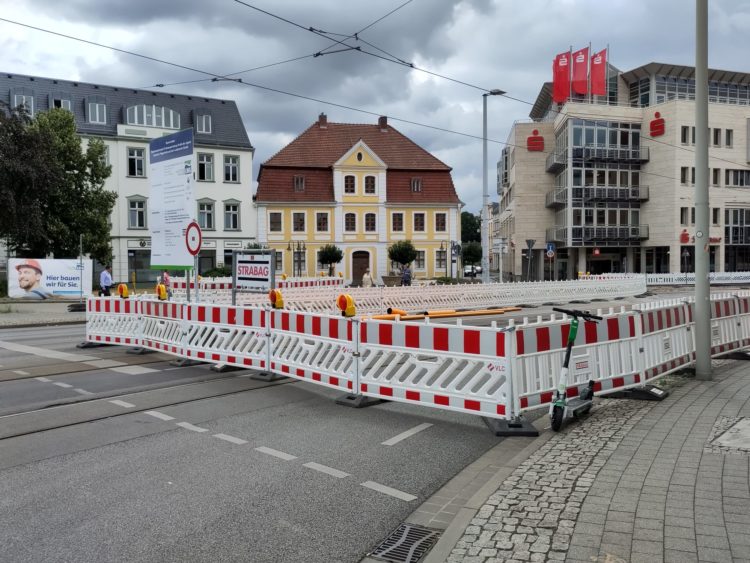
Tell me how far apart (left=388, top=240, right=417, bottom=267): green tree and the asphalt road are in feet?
143

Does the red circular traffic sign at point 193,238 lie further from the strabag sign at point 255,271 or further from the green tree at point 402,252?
the green tree at point 402,252

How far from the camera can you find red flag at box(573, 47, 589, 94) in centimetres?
5834

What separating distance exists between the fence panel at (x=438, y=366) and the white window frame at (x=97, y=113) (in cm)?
4738

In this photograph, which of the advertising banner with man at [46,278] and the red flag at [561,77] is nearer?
the advertising banner with man at [46,278]

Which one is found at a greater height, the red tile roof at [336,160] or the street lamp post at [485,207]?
the red tile roof at [336,160]

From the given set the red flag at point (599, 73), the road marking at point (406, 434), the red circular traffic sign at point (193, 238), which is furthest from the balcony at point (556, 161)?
the road marking at point (406, 434)

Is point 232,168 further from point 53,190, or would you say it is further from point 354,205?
point 53,190

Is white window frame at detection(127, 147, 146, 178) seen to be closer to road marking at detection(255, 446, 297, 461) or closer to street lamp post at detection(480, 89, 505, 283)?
street lamp post at detection(480, 89, 505, 283)

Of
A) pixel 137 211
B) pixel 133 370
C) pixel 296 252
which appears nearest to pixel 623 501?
pixel 133 370

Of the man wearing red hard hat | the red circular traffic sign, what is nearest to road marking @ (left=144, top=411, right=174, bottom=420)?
the red circular traffic sign

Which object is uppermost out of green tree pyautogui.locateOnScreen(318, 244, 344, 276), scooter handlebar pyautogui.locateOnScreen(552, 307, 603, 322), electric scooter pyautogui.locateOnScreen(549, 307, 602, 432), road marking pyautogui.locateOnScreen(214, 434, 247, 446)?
green tree pyautogui.locateOnScreen(318, 244, 344, 276)

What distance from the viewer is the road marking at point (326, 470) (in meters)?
5.46

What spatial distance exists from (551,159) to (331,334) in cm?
5716

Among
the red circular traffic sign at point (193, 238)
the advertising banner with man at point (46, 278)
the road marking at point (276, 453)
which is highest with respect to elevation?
the red circular traffic sign at point (193, 238)
